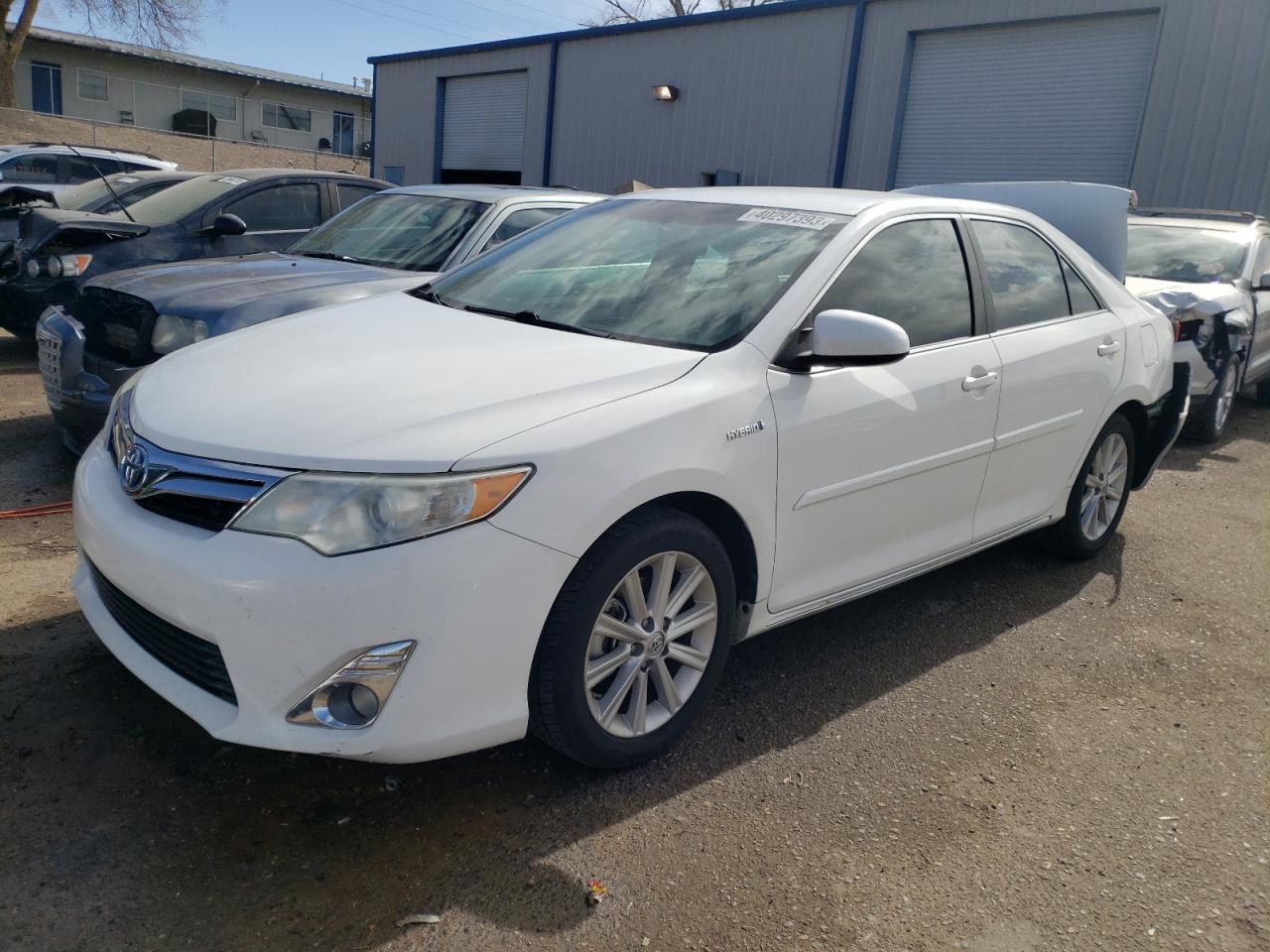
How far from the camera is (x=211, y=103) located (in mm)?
39406

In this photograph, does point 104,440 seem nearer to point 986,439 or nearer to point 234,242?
point 986,439

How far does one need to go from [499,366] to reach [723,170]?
14.0 m

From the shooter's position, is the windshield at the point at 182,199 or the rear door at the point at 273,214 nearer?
the rear door at the point at 273,214

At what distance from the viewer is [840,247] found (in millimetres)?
3367

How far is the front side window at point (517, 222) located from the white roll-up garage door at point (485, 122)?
14.0 metres

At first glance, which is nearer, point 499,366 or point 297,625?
point 297,625

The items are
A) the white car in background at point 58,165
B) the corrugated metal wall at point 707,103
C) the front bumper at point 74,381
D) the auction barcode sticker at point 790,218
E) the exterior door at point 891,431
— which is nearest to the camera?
the exterior door at point 891,431

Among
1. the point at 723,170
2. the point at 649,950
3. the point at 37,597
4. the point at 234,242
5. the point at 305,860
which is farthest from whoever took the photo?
the point at 723,170

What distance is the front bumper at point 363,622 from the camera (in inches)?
91.0

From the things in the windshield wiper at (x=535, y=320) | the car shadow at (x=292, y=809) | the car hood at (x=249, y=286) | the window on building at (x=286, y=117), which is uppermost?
the window on building at (x=286, y=117)

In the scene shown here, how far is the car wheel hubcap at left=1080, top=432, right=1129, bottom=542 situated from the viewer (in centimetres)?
469

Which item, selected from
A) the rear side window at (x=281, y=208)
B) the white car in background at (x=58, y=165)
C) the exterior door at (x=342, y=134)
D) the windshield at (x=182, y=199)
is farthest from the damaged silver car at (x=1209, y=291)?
the exterior door at (x=342, y=134)

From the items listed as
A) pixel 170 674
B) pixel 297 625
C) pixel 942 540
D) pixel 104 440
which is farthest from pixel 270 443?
pixel 942 540

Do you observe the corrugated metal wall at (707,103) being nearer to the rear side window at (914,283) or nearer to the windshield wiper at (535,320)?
the rear side window at (914,283)
